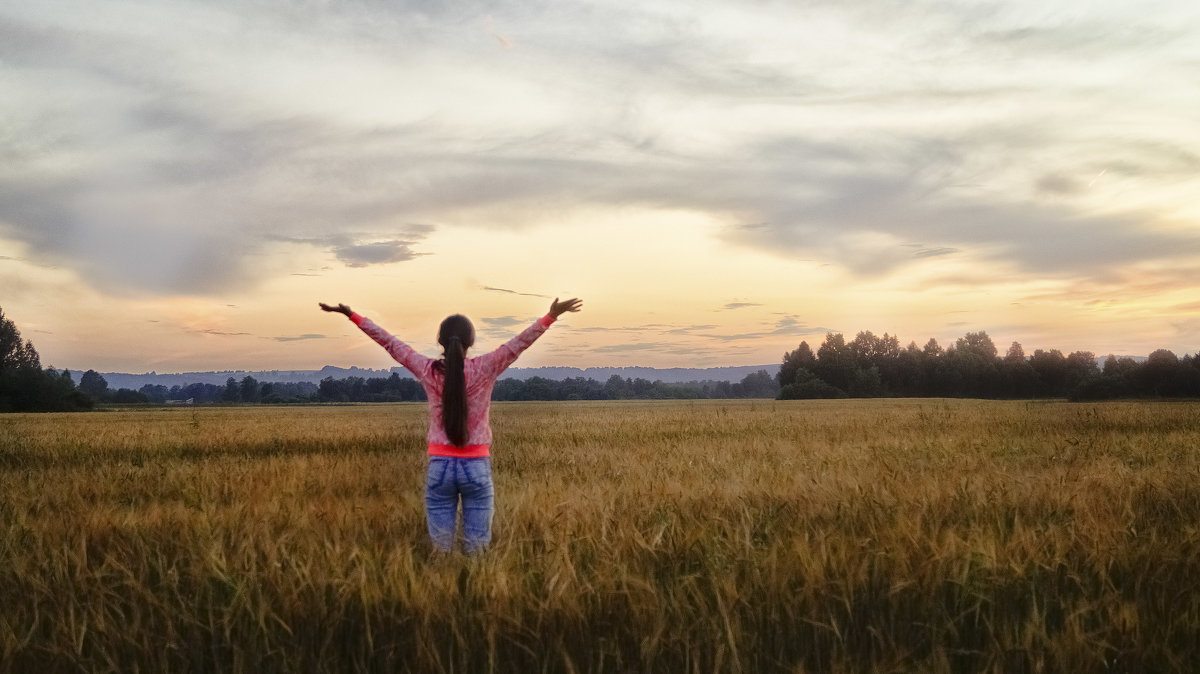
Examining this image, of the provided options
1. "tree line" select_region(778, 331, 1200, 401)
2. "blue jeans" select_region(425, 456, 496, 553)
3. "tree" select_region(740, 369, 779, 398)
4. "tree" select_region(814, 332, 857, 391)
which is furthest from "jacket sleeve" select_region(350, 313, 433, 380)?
"tree" select_region(740, 369, 779, 398)

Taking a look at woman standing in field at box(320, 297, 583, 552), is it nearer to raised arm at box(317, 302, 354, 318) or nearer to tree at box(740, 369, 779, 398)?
raised arm at box(317, 302, 354, 318)

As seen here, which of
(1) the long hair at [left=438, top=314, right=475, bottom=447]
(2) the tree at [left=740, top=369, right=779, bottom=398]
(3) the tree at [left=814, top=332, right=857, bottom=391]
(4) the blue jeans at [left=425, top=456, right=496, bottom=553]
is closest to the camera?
(1) the long hair at [left=438, top=314, right=475, bottom=447]

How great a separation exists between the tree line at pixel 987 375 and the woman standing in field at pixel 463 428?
76.4 meters

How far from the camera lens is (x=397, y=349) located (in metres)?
5.17

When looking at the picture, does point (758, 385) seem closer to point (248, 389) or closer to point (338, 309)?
point (248, 389)

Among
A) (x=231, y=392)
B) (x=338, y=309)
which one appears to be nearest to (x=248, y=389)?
(x=231, y=392)

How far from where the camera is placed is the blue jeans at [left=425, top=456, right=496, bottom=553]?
15.8 ft

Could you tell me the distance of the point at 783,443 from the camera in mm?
12922

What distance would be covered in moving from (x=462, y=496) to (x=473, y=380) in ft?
2.54

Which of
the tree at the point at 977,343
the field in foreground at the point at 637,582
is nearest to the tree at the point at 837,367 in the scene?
the tree at the point at 977,343

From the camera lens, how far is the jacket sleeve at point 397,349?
5.11 meters

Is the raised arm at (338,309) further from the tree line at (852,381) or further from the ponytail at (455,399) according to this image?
the tree line at (852,381)

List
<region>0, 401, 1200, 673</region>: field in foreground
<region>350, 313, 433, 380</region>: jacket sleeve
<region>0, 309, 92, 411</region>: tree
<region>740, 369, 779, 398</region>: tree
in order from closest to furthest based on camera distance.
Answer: <region>0, 401, 1200, 673</region>: field in foreground, <region>350, 313, 433, 380</region>: jacket sleeve, <region>0, 309, 92, 411</region>: tree, <region>740, 369, 779, 398</region>: tree

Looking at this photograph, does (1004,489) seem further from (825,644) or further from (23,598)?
(23,598)
